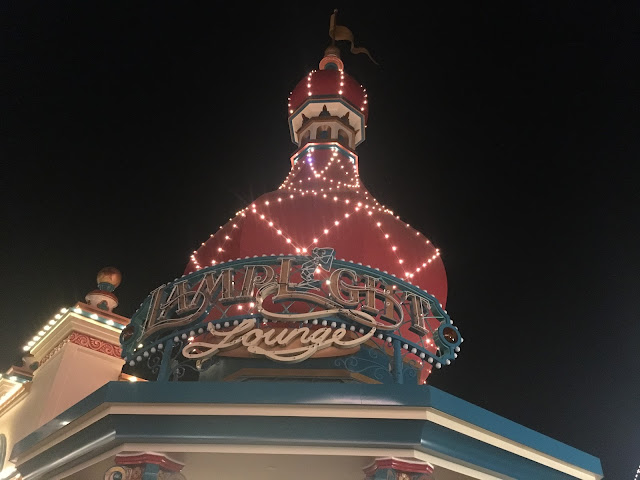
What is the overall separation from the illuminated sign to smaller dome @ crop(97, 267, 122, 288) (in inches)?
193

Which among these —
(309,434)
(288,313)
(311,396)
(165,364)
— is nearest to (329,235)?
(288,313)

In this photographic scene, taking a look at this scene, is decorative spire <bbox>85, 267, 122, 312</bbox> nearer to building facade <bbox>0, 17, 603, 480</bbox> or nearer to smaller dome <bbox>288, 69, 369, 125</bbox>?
building facade <bbox>0, 17, 603, 480</bbox>

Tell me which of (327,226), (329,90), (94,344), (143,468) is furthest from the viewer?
(329,90)

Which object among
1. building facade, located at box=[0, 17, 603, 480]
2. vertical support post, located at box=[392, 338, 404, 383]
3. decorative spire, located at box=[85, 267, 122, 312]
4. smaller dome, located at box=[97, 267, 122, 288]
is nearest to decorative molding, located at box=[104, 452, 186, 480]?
building facade, located at box=[0, 17, 603, 480]

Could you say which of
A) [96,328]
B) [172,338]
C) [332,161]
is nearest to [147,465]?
[172,338]

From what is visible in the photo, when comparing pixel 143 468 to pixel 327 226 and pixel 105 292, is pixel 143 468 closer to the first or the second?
pixel 327 226

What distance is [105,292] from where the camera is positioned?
13977mm

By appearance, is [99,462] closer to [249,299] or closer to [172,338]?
[172,338]

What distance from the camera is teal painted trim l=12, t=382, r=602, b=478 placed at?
7133 mm

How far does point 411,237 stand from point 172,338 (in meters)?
4.97

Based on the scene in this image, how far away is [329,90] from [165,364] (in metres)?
9.10

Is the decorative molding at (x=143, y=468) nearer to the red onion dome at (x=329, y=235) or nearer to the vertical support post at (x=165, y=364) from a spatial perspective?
the vertical support post at (x=165, y=364)

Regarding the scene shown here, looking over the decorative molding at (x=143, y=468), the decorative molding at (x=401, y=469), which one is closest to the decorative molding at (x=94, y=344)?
the decorative molding at (x=143, y=468)

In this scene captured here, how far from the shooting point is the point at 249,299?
29.5ft
